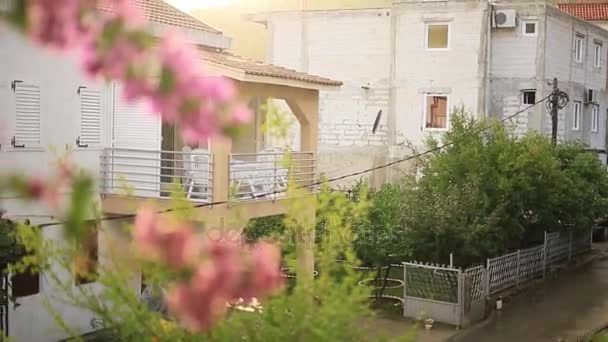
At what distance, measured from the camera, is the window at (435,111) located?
28306mm

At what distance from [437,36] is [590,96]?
7412 mm

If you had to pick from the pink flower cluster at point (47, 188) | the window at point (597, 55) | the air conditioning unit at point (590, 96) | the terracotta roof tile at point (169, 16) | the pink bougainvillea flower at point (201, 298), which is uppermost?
the window at point (597, 55)

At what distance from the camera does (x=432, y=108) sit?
28500 millimetres

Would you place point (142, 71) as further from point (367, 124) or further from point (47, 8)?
point (367, 124)

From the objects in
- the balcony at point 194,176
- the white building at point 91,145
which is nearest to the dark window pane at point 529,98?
the white building at point 91,145

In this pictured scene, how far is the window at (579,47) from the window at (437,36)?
5.54m

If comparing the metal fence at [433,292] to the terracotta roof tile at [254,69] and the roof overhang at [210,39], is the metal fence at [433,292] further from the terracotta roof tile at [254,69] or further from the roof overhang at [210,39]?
the roof overhang at [210,39]

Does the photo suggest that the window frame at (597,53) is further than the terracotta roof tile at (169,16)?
Yes

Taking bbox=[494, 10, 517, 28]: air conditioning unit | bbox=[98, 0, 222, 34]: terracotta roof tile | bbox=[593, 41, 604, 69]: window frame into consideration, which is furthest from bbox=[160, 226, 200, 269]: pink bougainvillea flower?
bbox=[593, 41, 604, 69]: window frame

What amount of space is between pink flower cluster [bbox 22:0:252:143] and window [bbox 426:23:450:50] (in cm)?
2724

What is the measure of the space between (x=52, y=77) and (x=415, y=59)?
17.4 m

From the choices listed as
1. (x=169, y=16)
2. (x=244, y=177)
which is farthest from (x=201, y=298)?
(x=169, y=16)

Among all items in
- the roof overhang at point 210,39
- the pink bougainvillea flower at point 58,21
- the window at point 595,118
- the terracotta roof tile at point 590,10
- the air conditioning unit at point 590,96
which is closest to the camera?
the pink bougainvillea flower at point 58,21

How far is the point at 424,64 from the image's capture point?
28203 mm
